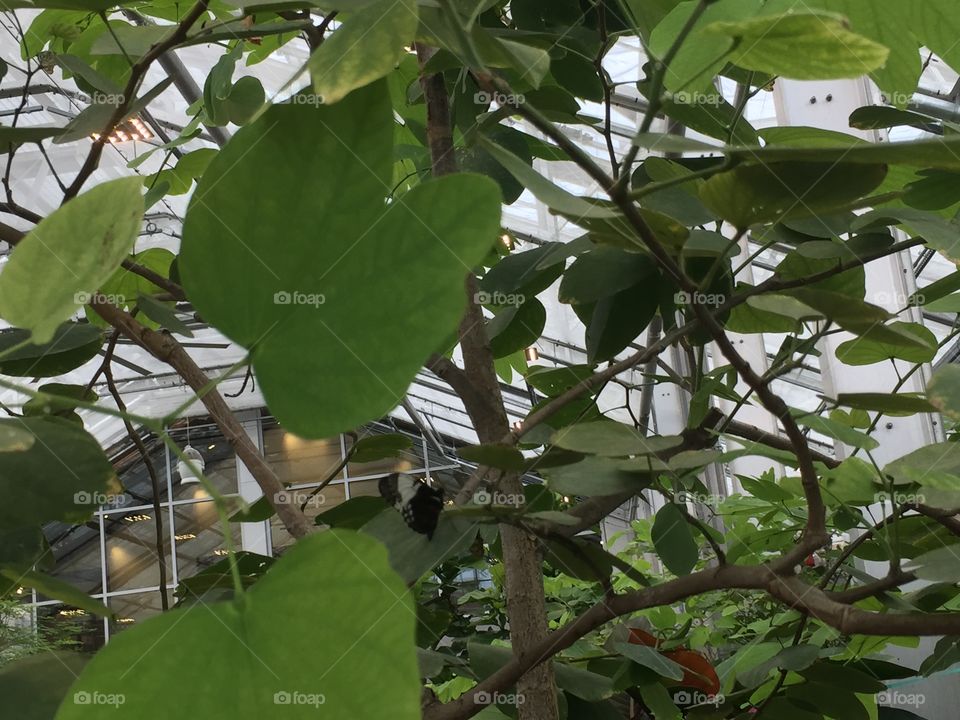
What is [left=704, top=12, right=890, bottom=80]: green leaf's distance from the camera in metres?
0.20

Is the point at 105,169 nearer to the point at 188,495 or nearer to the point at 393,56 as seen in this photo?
the point at 188,495

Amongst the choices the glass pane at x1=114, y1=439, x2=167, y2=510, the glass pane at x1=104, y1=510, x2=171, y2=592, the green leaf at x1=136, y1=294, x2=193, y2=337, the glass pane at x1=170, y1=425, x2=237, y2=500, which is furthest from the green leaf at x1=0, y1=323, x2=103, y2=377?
the glass pane at x1=104, y1=510, x2=171, y2=592

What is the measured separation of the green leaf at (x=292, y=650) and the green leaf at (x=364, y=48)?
0.36ft

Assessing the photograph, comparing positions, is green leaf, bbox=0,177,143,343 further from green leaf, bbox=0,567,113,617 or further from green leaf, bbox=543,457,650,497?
green leaf, bbox=543,457,650,497

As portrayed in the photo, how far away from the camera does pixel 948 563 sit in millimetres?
324

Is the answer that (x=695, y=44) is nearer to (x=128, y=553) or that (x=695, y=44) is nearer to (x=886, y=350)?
(x=886, y=350)

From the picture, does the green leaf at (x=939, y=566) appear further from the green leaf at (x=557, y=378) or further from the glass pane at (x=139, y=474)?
the glass pane at (x=139, y=474)

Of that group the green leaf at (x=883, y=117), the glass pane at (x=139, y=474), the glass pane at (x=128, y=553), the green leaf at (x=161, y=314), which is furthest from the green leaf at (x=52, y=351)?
the glass pane at (x=128, y=553)

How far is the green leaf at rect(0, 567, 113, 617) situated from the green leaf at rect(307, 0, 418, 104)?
14 cm

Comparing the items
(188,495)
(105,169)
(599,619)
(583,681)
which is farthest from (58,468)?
(188,495)

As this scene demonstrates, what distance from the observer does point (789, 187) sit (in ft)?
0.86

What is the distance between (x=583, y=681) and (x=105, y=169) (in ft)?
21.6

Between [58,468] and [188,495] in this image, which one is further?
[188,495]

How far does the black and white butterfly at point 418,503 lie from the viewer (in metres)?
0.30
